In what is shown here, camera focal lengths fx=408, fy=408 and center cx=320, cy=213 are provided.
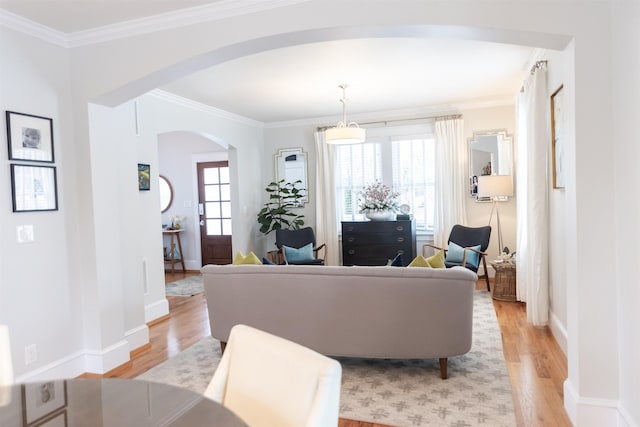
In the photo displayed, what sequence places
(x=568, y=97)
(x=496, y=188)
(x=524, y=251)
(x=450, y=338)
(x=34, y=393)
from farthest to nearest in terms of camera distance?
(x=496, y=188)
(x=524, y=251)
(x=450, y=338)
(x=568, y=97)
(x=34, y=393)

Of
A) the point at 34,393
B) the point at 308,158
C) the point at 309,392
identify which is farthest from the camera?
the point at 308,158

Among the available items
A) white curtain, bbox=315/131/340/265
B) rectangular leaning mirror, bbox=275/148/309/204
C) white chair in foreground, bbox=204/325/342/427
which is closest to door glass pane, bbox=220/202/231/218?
rectangular leaning mirror, bbox=275/148/309/204

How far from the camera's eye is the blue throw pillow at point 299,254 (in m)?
5.74

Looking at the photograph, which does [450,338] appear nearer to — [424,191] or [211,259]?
[424,191]

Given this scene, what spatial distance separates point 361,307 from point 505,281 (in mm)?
Result: 2799

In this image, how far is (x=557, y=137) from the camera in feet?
10.8

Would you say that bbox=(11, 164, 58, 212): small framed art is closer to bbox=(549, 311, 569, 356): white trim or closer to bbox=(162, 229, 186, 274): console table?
bbox=(549, 311, 569, 356): white trim

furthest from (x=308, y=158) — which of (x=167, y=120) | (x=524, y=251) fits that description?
(x=524, y=251)

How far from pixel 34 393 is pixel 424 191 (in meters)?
5.70

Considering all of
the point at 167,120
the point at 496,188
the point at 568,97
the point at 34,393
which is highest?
the point at 167,120

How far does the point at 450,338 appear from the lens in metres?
2.81

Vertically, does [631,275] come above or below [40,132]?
below

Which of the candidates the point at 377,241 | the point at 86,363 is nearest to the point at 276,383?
the point at 86,363

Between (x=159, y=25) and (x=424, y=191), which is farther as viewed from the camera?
(x=424, y=191)
